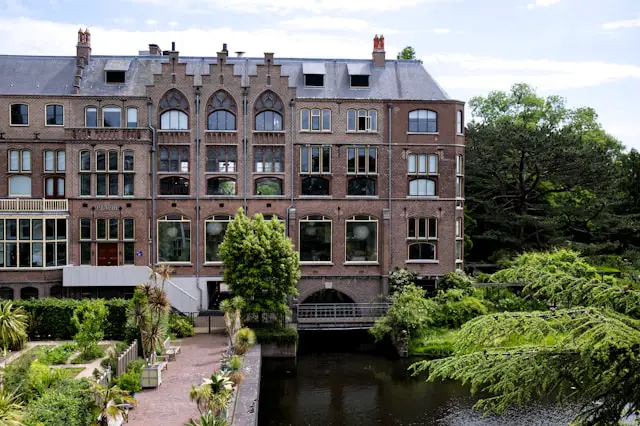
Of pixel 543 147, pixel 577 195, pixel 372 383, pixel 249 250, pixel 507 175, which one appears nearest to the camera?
pixel 372 383

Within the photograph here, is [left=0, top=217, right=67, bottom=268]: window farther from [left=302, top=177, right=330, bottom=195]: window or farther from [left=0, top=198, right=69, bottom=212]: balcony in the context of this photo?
[left=302, top=177, right=330, bottom=195]: window

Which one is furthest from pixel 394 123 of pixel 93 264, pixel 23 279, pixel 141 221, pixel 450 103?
pixel 23 279

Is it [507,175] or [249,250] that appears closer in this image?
[249,250]

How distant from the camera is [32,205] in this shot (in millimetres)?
40250

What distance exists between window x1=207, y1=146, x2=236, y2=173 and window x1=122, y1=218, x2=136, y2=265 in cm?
585

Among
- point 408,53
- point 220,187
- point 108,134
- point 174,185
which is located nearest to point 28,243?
point 108,134

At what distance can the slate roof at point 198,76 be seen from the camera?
43.2 meters

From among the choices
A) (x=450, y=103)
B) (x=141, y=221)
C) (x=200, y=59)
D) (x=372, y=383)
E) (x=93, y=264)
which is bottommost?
(x=372, y=383)

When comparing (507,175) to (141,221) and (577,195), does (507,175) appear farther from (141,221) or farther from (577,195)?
(141,221)

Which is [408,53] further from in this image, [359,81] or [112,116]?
[112,116]

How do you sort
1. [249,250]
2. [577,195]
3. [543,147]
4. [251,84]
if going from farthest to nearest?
[577,195] → [543,147] → [251,84] → [249,250]

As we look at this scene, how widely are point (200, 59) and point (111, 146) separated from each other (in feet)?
28.3

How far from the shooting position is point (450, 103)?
4359 cm

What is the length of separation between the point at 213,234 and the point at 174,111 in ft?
26.3
